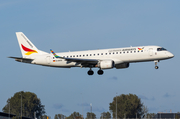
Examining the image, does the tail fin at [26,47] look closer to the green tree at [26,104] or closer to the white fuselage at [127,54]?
the white fuselage at [127,54]

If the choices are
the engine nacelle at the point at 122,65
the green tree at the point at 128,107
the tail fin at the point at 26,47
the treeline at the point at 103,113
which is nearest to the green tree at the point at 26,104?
the treeline at the point at 103,113

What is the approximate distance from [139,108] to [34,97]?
152 ft

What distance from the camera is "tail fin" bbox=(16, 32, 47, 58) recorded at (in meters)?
77.9

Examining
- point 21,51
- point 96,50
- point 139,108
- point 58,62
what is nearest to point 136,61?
point 96,50

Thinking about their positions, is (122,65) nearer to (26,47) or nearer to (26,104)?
(26,47)

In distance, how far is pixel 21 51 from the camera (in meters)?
79.5

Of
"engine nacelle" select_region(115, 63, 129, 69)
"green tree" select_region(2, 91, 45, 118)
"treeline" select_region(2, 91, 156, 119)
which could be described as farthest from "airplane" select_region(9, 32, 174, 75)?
"green tree" select_region(2, 91, 45, 118)

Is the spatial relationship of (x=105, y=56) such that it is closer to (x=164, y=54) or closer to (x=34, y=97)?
(x=164, y=54)

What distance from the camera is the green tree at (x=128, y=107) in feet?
422

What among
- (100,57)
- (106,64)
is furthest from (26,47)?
(106,64)

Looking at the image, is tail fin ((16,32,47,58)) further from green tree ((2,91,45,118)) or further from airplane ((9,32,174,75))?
green tree ((2,91,45,118))

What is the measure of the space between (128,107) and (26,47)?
208 ft

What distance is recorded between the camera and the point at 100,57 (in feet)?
227

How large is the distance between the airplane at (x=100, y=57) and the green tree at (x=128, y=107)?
2233 inches
